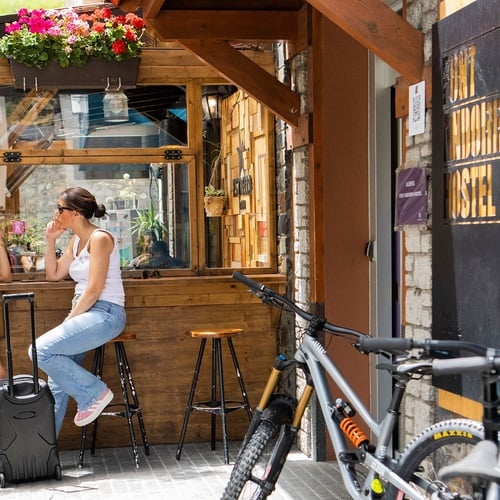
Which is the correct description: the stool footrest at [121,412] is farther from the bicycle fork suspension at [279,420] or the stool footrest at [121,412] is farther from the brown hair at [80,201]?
the bicycle fork suspension at [279,420]

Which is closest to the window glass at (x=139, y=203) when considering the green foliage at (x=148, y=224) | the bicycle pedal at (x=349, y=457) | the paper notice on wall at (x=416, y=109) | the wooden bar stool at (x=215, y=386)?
the green foliage at (x=148, y=224)

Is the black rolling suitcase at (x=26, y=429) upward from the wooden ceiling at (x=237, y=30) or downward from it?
downward

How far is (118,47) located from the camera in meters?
7.43

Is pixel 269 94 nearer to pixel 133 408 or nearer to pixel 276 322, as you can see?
pixel 276 322

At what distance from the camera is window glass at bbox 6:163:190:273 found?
7.70 meters

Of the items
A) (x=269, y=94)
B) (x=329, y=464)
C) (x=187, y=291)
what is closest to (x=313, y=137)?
(x=269, y=94)

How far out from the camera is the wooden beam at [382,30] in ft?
15.4

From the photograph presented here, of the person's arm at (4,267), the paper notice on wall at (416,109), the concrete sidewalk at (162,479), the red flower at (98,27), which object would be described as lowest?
the concrete sidewalk at (162,479)

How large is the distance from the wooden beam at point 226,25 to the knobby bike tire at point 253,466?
3136 mm

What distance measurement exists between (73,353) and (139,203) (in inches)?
57.8

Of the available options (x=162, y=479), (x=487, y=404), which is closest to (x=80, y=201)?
(x=162, y=479)

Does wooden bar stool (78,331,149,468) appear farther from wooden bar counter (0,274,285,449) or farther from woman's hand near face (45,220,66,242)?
woman's hand near face (45,220,66,242)

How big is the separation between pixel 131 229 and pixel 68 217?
0.89 m

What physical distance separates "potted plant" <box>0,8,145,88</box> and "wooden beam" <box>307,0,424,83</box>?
118 inches
